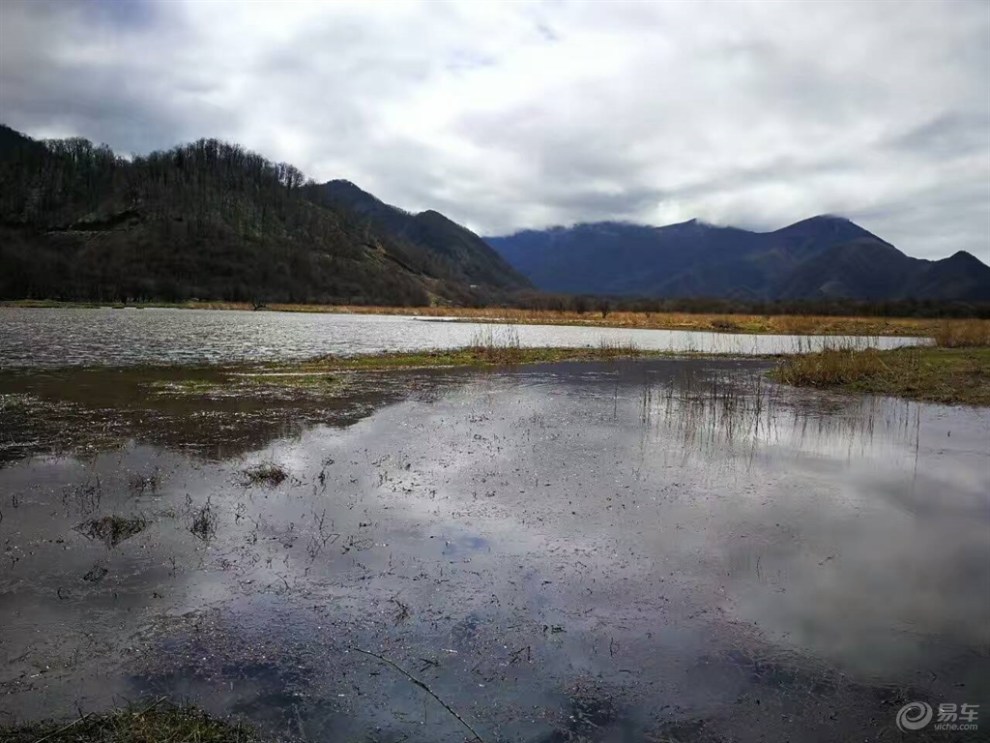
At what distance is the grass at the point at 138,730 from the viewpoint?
4.14 meters

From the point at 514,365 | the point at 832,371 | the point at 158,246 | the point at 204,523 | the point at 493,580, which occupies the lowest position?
the point at 493,580

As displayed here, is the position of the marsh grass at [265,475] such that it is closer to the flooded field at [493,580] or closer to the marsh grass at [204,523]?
the flooded field at [493,580]

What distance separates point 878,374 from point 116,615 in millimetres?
29716

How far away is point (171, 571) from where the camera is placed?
709 cm

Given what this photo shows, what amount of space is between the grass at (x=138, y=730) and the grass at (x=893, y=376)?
2542cm

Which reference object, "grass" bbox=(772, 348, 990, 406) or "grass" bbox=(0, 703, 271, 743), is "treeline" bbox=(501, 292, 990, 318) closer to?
"grass" bbox=(772, 348, 990, 406)

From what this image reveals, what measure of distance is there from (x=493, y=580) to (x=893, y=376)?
85.5 feet

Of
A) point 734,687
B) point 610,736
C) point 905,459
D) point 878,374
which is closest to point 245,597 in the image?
point 610,736

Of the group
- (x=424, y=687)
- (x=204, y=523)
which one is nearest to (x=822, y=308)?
(x=204, y=523)

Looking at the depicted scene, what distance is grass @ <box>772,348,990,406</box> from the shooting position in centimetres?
2341

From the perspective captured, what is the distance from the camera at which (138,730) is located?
4215 millimetres

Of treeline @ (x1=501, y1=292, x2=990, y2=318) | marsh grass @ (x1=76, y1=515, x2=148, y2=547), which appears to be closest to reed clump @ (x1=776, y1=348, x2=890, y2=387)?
marsh grass @ (x1=76, y1=515, x2=148, y2=547)

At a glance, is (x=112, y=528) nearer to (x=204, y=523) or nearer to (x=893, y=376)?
(x=204, y=523)

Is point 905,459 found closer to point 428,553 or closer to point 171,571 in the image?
point 428,553
